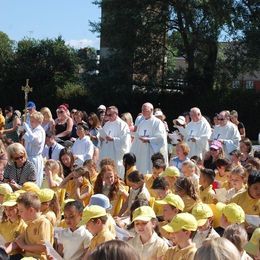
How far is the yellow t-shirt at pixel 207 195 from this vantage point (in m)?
7.43

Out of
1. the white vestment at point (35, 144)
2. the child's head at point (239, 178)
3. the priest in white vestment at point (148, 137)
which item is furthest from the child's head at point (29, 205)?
the priest in white vestment at point (148, 137)

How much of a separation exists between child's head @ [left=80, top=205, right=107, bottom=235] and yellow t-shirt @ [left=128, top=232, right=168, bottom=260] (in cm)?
35

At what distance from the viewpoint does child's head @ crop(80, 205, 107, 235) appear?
537 cm

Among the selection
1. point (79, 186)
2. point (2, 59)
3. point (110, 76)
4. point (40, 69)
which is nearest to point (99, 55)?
point (110, 76)

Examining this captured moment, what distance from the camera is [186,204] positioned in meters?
6.68

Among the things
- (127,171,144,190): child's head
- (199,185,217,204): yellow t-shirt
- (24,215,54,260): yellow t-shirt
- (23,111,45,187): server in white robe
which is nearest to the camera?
(24,215,54,260): yellow t-shirt

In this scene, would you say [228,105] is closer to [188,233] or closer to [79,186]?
[79,186]

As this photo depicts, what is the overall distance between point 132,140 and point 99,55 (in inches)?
679

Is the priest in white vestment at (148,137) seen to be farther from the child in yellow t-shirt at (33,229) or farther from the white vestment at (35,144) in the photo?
the child in yellow t-shirt at (33,229)

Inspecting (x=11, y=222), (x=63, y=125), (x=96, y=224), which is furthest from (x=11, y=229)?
(x=63, y=125)

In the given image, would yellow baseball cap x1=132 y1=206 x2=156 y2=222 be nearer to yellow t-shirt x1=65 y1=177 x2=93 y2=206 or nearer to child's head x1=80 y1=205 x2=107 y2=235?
child's head x1=80 y1=205 x2=107 y2=235

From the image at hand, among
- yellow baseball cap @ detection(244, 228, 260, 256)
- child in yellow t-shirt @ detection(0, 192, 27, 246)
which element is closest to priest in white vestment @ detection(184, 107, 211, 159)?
child in yellow t-shirt @ detection(0, 192, 27, 246)

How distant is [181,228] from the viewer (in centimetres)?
487

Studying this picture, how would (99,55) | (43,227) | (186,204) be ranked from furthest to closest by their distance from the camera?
(99,55), (186,204), (43,227)
